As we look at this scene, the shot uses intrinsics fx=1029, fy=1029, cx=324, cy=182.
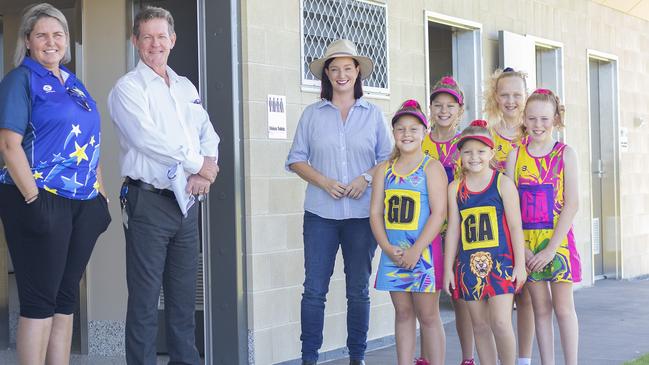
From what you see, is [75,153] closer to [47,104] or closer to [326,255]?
[47,104]

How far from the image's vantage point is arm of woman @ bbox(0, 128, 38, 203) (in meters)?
4.23

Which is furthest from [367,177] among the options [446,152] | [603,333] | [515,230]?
[603,333]

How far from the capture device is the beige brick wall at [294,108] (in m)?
6.03

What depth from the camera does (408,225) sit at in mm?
5059

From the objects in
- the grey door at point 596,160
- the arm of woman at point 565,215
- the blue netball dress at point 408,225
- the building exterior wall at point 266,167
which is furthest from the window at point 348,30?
the grey door at point 596,160

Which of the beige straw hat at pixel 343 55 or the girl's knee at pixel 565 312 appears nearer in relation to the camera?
the girl's knee at pixel 565 312

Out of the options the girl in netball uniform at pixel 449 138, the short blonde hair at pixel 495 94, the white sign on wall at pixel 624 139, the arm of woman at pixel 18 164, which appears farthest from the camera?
the white sign on wall at pixel 624 139

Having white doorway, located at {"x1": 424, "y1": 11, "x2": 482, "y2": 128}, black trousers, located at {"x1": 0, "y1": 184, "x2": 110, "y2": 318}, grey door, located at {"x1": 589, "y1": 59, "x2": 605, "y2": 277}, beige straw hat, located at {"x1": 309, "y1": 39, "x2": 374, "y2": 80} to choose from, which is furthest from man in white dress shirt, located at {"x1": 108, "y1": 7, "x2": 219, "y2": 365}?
grey door, located at {"x1": 589, "y1": 59, "x2": 605, "y2": 277}

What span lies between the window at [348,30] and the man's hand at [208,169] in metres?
1.65

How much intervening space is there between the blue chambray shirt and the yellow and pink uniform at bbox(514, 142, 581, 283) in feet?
2.61

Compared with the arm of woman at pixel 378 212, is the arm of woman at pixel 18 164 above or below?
above

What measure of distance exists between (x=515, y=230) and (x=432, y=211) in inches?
16.2

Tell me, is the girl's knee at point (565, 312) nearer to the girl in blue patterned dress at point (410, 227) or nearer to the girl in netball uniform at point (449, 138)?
the girl in netball uniform at point (449, 138)

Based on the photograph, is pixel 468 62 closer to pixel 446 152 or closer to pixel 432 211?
pixel 446 152
